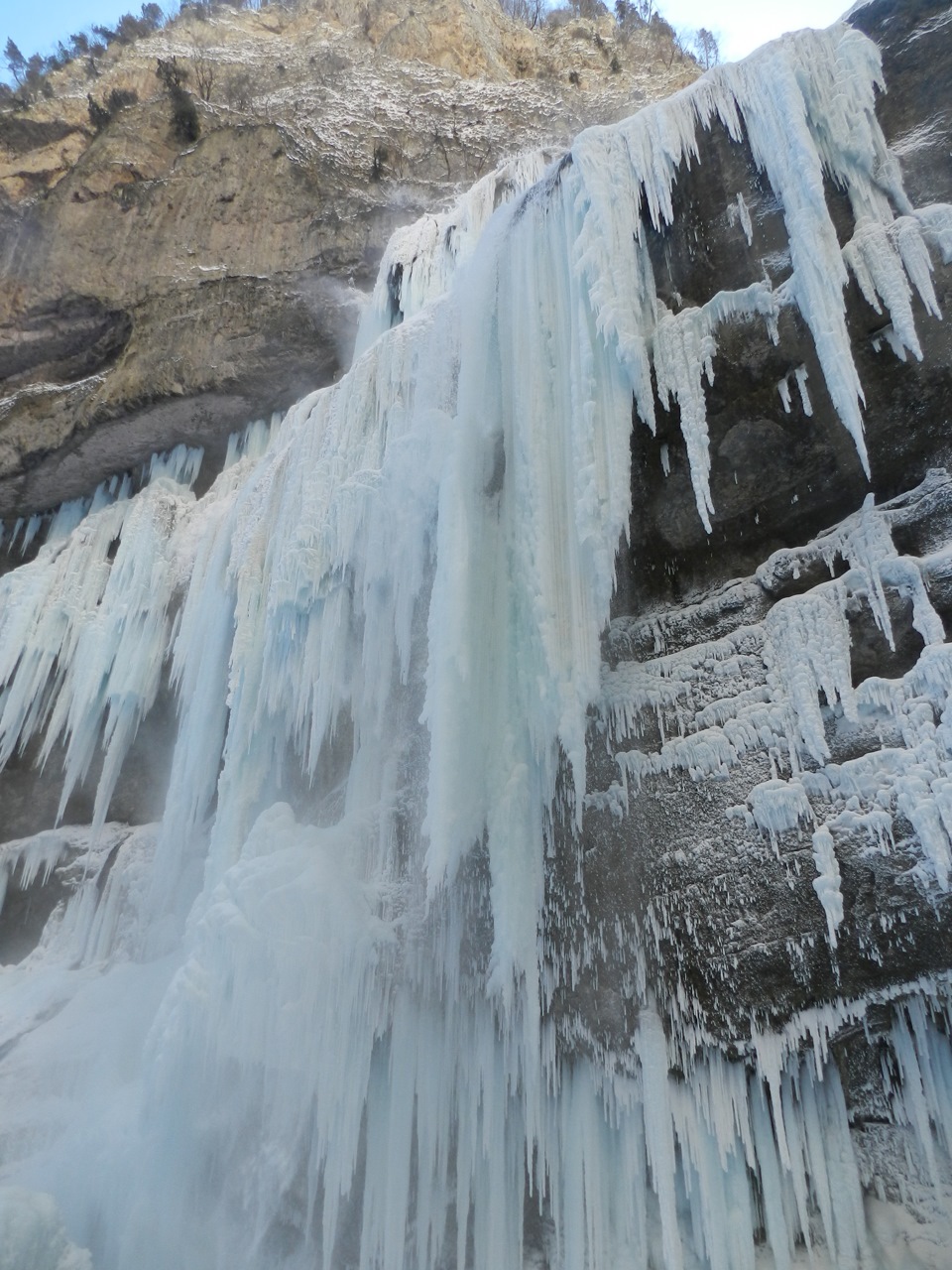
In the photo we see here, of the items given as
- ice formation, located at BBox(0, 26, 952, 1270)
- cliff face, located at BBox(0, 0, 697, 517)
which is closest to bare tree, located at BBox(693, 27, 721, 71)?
cliff face, located at BBox(0, 0, 697, 517)

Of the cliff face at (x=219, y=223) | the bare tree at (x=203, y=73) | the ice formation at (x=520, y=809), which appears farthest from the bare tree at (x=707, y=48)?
the ice formation at (x=520, y=809)

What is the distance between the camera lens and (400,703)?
19.7 feet

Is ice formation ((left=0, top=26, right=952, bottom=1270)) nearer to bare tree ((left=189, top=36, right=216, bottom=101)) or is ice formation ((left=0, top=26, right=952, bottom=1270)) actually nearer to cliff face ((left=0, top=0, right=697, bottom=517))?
cliff face ((left=0, top=0, right=697, bottom=517))

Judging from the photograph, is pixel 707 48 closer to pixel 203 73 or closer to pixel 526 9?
pixel 526 9

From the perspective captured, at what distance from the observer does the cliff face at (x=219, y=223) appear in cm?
1059

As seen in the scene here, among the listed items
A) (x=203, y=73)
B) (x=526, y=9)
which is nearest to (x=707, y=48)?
(x=526, y=9)

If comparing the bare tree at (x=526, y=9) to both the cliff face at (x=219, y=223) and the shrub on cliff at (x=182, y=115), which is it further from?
the shrub on cliff at (x=182, y=115)

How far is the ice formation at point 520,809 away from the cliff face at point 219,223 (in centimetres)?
487

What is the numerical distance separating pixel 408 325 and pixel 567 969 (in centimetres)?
484

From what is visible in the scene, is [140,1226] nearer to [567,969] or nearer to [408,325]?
[567,969]

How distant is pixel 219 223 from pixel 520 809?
10.2 metres

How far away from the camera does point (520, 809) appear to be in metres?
5.33

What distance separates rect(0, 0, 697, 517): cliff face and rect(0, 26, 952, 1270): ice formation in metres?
4.87

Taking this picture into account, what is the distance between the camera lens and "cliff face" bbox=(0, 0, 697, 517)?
10.6 meters
